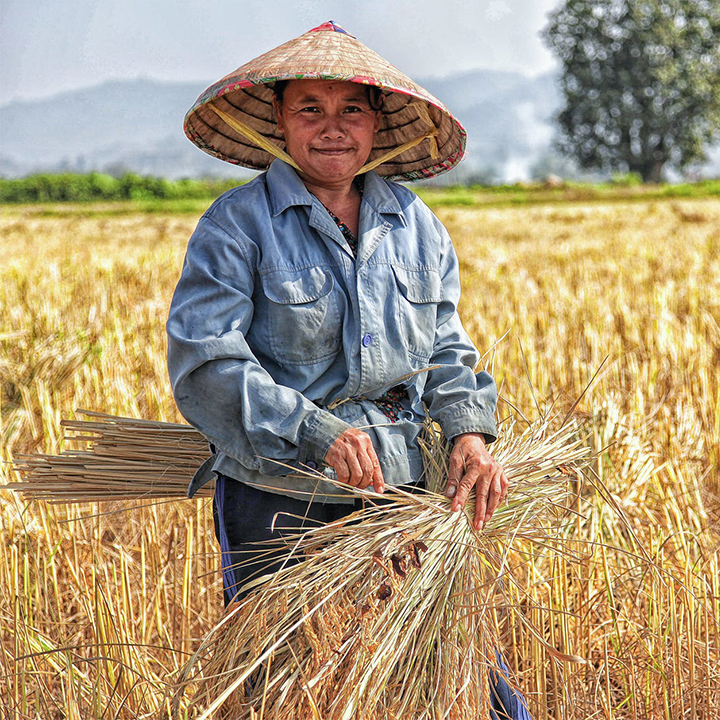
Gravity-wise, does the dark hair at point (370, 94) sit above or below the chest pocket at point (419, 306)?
above

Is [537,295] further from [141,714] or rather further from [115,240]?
[115,240]

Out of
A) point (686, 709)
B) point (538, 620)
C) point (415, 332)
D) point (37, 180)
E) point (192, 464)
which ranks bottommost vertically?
point (686, 709)

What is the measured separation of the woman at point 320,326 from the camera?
1.41 meters

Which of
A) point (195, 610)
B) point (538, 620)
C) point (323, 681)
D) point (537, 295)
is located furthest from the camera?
point (537, 295)

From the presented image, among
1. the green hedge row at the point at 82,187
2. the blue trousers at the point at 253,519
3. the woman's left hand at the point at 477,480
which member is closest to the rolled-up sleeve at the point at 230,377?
the blue trousers at the point at 253,519

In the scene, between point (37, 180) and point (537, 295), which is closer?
point (537, 295)

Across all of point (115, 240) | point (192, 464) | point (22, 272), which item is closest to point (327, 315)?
point (192, 464)

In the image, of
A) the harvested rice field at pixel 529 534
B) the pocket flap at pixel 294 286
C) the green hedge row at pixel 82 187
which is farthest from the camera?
the green hedge row at pixel 82 187

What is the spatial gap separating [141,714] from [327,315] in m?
0.85

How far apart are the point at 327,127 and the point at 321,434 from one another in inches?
19.8

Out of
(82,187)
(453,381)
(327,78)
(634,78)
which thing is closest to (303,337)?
(453,381)

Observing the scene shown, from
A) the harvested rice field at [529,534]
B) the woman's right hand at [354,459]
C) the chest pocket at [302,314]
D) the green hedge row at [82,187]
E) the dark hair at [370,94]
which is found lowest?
the harvested rice field at [529,534]

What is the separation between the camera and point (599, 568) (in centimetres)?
214

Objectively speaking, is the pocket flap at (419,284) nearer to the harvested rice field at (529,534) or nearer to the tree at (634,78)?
the harvested rice field at (529,534)
